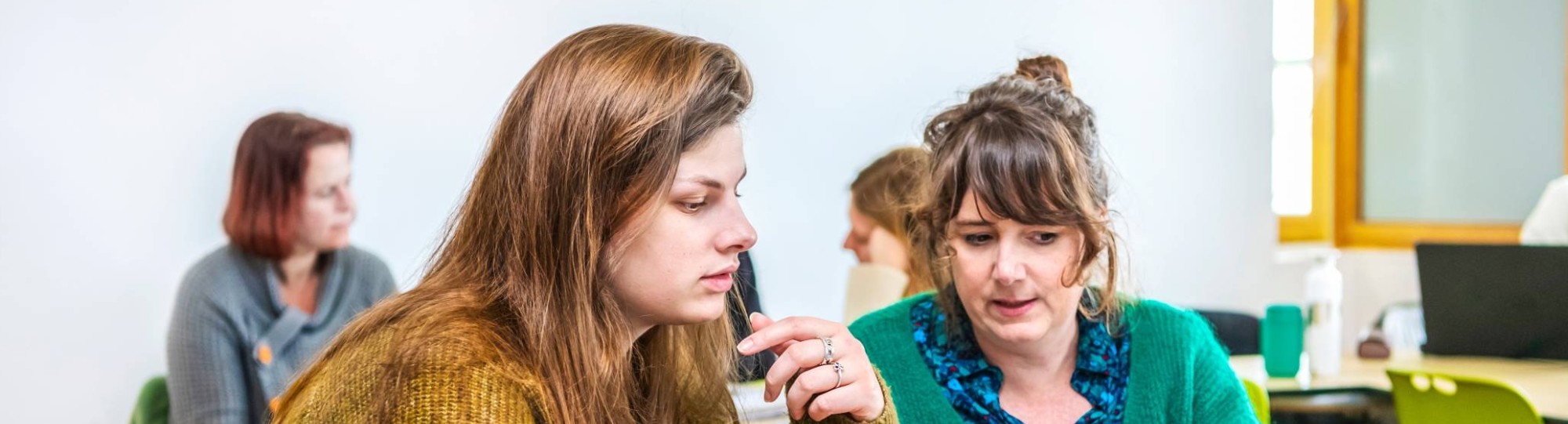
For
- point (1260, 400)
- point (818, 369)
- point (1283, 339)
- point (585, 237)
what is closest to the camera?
point (585, 237)

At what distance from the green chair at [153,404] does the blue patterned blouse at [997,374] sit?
4.84 feet

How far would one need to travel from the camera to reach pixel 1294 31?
5.66 metres

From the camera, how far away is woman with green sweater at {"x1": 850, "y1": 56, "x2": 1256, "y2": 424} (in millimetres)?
1655

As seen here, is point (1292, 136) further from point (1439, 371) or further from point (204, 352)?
point (204, 352)

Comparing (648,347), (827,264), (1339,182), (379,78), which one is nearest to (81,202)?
(379,78)

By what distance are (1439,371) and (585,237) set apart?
104 inches

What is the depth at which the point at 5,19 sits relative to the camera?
7.25 ft

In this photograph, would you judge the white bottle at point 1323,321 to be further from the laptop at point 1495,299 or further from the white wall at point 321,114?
the white wall at point 321,114

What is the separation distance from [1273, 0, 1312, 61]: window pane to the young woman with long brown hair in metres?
4.92

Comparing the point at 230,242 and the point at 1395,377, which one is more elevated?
the point at 230,242

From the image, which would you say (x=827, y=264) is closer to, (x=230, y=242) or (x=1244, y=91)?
(x=230, y=242)

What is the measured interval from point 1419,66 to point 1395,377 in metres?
3.66

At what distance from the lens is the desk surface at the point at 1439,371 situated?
2705 millimetres

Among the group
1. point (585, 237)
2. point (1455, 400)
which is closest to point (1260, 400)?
point (1455, 400)
